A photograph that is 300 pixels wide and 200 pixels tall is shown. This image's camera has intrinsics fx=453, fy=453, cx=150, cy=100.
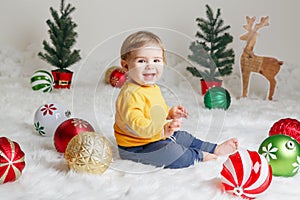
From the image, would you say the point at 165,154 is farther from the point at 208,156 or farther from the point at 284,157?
the point at 284,157

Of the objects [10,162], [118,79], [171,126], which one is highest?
[118,79]

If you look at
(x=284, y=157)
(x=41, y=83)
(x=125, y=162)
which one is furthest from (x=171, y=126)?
(x=41, y=83)

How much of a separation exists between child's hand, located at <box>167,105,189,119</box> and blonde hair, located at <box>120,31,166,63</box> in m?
0.13

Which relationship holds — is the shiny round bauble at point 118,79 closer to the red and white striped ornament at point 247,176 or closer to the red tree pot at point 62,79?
the red and white striped ornament at point 247,176

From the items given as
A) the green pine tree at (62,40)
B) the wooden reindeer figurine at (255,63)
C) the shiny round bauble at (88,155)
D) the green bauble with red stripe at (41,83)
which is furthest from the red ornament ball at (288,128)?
the green pine tree at (62,40)

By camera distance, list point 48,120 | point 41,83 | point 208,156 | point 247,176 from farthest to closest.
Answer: point 41,83, point 48,120, point 208,156, point 247,176

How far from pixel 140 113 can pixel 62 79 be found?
1231 mm

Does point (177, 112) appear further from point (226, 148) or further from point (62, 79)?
point (62, 79)

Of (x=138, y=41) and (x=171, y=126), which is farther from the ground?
(x=138, y=41)

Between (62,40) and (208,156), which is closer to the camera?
(208,156)

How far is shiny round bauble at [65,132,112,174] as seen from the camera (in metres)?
1.09

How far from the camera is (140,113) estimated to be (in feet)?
3.73

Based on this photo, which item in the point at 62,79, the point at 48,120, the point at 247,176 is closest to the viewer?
the point at 247,176

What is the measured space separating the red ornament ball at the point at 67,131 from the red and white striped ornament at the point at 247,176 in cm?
45
